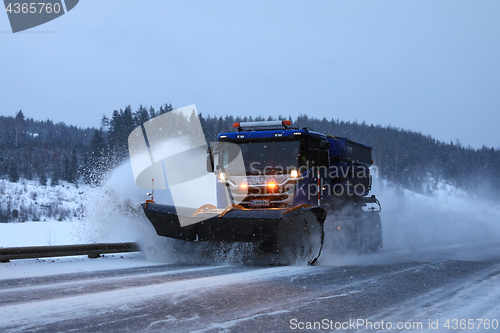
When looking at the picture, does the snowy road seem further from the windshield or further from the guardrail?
the windshield

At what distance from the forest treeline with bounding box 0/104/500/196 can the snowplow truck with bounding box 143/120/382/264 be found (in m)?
45.8

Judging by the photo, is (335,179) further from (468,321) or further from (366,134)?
(366,134)

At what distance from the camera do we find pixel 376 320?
4.58m

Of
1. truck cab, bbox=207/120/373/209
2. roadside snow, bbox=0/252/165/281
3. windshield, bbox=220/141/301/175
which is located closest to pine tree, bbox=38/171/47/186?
roadside snow, bbox=0/252/165/281

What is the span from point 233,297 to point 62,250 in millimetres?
5643

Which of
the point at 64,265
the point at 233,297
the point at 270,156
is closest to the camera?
the point at 233,297

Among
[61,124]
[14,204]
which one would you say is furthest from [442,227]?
[61,124]

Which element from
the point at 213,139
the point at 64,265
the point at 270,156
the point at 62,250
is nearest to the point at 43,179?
the point at 213,139

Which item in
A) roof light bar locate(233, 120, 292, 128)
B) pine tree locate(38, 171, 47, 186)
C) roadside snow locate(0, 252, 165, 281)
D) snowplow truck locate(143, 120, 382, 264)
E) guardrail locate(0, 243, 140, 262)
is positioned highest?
pine tree locate(38, 171, 47, 186)

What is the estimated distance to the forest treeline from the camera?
64750mm

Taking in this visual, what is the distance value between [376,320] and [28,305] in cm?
388

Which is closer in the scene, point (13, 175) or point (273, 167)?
point (273, 167)

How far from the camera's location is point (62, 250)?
9.62 meters

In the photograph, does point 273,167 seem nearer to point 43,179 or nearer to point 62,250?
point 62,250
